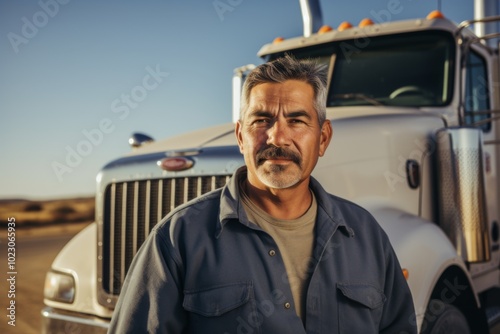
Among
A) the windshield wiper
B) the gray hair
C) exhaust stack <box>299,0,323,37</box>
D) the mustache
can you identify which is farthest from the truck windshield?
the mustache

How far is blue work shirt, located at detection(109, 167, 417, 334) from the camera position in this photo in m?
1.83

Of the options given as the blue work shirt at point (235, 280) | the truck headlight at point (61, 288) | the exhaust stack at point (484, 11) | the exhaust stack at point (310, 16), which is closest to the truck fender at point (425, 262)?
the blue work shirt at point (235, 280)

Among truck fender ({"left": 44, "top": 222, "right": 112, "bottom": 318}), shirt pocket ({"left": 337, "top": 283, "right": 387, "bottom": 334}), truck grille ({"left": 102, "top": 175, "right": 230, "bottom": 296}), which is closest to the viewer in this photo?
shirt pocket ({"left": 337, "top": 283, "right": 387, "bottom": 334})

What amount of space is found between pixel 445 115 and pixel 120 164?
2.10 metres

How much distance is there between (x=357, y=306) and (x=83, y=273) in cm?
202

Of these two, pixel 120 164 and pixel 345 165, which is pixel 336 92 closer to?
pixel 345 165

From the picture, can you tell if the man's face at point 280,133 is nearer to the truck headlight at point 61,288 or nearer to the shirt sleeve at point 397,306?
the shirt sleeve at point 397,306

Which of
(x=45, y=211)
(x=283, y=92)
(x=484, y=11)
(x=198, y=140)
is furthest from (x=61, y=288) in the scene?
(x=45, y=211)

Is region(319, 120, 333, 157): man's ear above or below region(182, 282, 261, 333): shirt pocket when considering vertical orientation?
above

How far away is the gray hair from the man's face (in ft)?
0.05

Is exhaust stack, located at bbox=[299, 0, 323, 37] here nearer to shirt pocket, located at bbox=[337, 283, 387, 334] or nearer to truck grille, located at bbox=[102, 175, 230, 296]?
truck grille, located at bbox=[102, 175, 230, 296]

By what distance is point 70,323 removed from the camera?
11.1ft

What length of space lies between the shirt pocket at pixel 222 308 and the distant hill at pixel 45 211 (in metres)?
21.5

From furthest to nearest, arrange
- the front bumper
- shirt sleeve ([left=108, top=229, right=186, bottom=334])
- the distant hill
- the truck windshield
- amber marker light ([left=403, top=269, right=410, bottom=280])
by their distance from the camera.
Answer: the distant hill
the truck windshield
the front bumper
amber marker light ([left=403, top=269, right=410, bottom=280])
shirt sleeve ([left=108, top=229, right=186, bottom=334])
